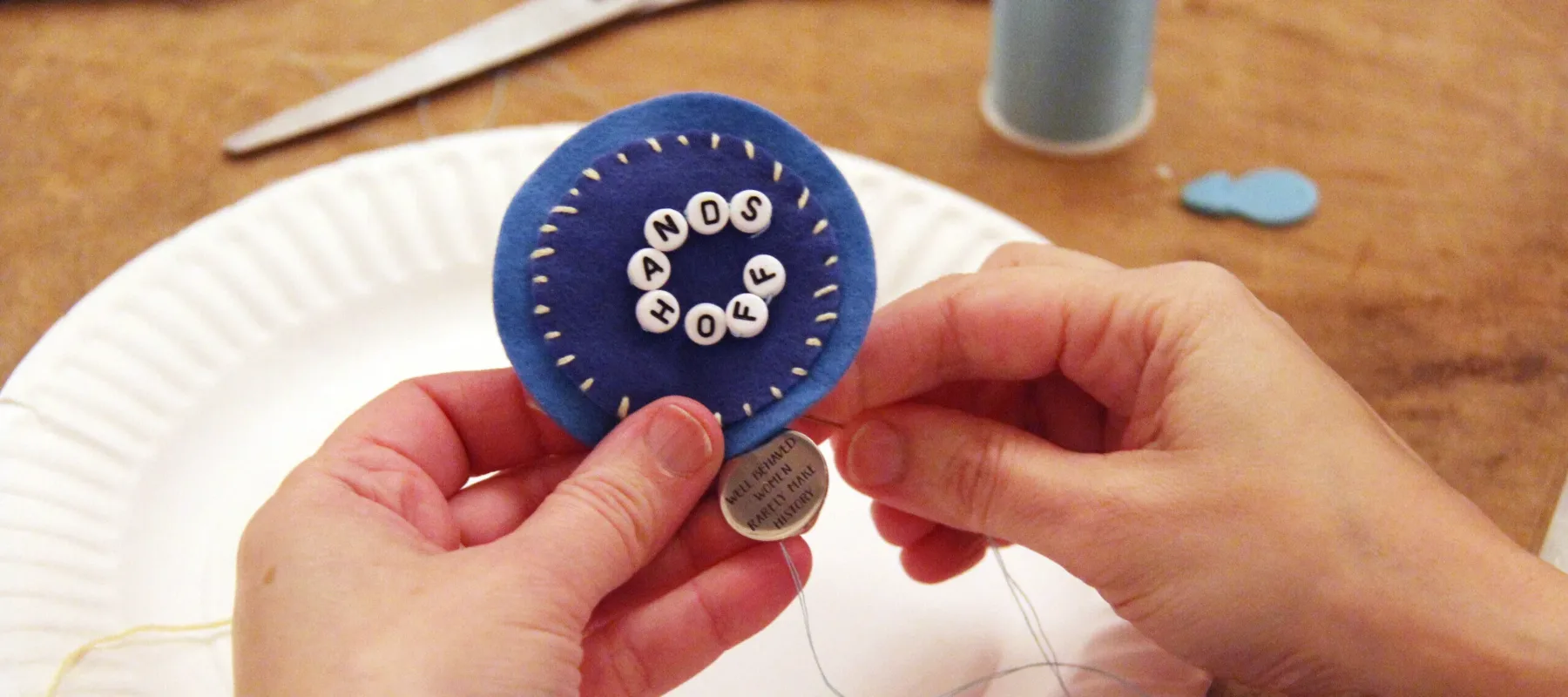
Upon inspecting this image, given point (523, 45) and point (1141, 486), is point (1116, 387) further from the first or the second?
point (523, 45)

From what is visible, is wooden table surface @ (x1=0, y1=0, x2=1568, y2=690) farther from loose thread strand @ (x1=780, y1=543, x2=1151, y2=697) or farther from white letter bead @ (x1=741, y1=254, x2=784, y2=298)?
white letter bead @ (x1=741, y1=254, x2=784, y2=298)

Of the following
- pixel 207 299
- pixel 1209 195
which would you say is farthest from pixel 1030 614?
pixel 207 299

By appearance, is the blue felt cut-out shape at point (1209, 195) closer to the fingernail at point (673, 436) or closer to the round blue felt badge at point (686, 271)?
the round blue felt badge at point (686, 271)

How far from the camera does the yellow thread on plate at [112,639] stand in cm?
72

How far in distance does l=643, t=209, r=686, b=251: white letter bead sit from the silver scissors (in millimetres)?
717

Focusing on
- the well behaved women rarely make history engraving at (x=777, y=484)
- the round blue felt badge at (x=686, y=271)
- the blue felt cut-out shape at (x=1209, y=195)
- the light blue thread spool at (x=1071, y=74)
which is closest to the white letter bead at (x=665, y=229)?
the round blue felt badge at (x=686, y=271)

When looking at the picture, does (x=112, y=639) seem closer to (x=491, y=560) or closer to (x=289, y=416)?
(x=289, y=416)

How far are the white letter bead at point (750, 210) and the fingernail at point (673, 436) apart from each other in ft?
0.39

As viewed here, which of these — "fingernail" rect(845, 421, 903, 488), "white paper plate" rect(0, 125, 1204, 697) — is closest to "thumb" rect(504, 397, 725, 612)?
"fingernail" rect(845, 421, 903, 488)

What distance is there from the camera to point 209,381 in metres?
0.93

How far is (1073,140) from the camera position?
3.86 ft

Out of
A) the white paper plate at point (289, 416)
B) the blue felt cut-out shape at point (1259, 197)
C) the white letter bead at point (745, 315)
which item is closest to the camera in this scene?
the white letter bead at point (745, 315)

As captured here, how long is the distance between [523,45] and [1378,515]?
1.03 metres

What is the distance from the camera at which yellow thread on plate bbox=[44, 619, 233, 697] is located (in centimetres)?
72
